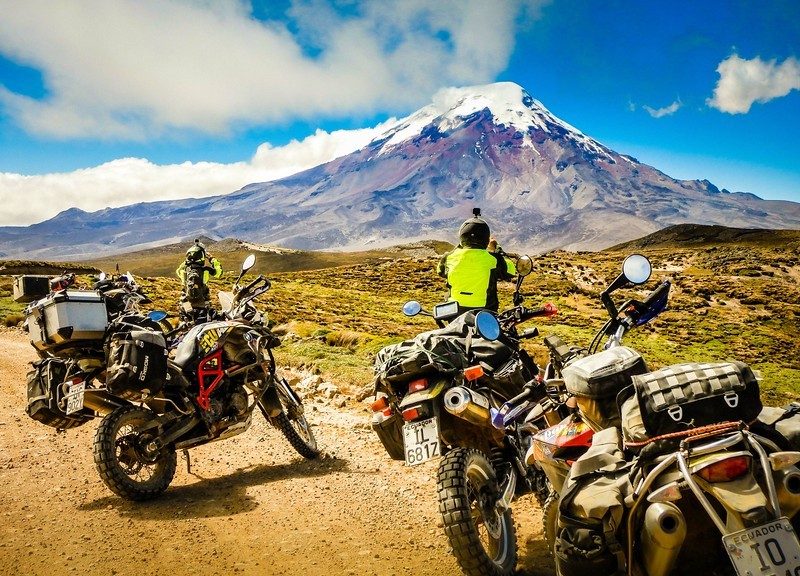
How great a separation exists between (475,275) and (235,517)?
317 cm

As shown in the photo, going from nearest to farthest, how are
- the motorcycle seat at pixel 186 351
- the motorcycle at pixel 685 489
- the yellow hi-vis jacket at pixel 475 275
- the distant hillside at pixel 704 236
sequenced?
the motorcycle at pixel 685 489
the yellow hi-vis jacket at pixel 475 275
the motorcycle seat at pixel 186 351
the distant hillside at pixel 704 236

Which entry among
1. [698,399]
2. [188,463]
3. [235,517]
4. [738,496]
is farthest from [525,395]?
[188,463]

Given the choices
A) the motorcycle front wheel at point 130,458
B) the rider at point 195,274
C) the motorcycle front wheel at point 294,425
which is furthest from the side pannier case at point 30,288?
the rider at point 195,274

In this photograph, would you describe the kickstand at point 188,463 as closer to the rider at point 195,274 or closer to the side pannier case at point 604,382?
the side pannier case at point 604,382

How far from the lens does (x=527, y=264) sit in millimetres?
5039

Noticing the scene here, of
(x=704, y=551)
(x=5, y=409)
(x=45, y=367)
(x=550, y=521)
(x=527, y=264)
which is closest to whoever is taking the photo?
(x=704, y=551)

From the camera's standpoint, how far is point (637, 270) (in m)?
3.80

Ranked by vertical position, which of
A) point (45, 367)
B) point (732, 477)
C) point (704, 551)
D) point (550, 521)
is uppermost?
point (45, 367)

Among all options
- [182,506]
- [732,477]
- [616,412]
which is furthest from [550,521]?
[182,506]

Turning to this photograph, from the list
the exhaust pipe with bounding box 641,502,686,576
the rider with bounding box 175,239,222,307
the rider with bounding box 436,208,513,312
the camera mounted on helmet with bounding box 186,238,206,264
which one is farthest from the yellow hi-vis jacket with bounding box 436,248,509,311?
the camera mounted on helmet with bounding box 186,238,206,264

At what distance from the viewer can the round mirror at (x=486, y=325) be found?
14.1 feet

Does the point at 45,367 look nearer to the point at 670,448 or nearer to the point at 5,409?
the point at 5,409

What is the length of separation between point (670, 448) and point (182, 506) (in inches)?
180

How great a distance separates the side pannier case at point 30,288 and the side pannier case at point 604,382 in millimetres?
5902
